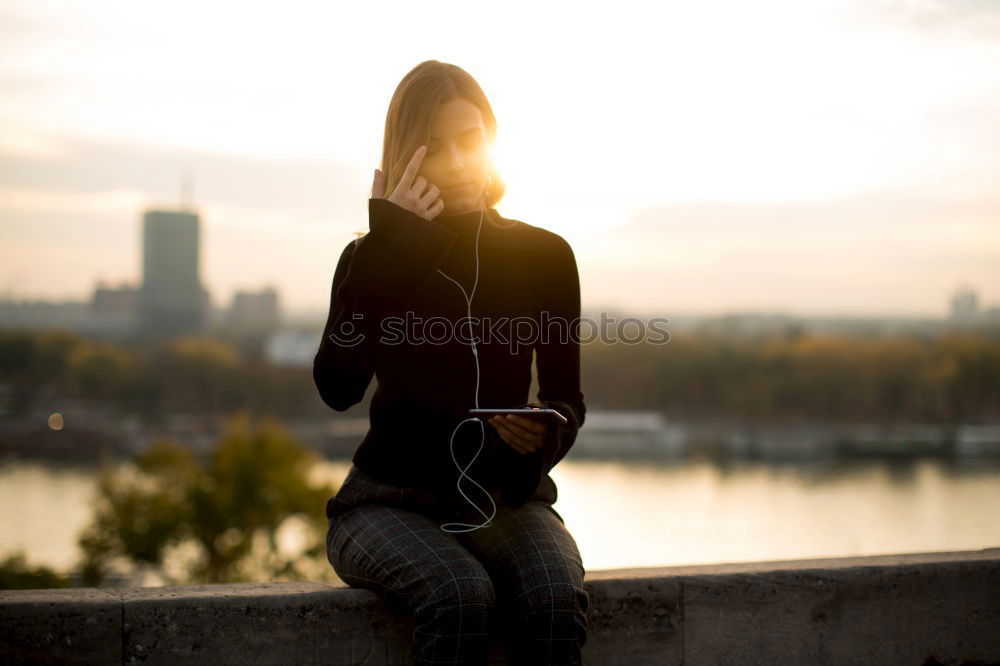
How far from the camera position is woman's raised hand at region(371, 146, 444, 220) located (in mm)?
1640

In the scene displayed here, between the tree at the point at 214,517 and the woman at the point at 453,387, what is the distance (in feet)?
43.2

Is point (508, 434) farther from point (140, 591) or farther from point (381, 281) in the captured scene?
point (140, 591)

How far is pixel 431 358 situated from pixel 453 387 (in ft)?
0.21

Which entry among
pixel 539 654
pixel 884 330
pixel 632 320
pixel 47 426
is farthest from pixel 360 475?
pixel 884 330

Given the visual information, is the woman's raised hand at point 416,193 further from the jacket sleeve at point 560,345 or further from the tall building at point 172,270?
the tall building at point 172,270

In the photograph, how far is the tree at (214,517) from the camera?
14922mm

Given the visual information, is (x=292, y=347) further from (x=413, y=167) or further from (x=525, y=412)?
(x=525, y=412)

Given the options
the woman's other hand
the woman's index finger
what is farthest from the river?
the woman's index finger

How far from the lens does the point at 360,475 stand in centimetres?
165

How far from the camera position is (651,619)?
5.99 ft

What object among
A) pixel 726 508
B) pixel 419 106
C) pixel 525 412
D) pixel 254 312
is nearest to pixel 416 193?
pixel 419 106

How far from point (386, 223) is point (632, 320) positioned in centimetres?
94

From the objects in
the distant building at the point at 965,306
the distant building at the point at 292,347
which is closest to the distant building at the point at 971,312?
the distant building at the point at 965,306

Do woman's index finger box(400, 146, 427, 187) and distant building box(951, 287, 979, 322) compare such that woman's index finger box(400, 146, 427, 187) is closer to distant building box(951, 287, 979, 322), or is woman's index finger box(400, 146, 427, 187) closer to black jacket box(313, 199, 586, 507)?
black jacket box(313, 199, 586, 507)
